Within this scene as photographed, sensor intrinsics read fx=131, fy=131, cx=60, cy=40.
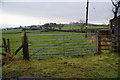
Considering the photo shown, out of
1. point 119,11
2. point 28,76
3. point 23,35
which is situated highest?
point 119,11

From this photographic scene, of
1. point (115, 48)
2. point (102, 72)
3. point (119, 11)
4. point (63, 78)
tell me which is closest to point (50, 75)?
point (63, 78)

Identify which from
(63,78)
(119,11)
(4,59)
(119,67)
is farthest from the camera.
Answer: (119,11)

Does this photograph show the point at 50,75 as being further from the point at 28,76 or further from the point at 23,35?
the point at 23,35

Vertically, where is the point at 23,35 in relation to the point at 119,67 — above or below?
above

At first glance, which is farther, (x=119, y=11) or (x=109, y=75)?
(x=119, y=11)

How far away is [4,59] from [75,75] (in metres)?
4.74

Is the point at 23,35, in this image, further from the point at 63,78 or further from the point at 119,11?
the point at 119,11

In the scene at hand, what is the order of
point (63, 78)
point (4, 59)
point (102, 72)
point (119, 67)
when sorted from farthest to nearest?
point (4, 59) → point (119, 67) → point (102, 72) → point (63, 78)

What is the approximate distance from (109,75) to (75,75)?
4.59 feet

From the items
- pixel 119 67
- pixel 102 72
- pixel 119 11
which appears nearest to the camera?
pixel 102 72

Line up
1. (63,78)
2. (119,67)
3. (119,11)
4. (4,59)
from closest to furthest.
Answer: (63,78), (119,67), (4,59), (119,11)

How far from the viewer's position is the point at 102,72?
5746mm

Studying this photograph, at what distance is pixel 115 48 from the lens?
9500 mm

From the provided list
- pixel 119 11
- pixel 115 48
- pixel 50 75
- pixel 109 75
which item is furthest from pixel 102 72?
pixel 119 11
